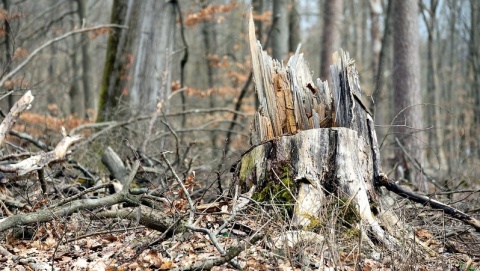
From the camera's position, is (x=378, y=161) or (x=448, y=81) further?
(x=448, y=81)

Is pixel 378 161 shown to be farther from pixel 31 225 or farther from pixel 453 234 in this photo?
pixel 31 225

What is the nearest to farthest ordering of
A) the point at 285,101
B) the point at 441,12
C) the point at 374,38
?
the point at 285,101, the point at 374,38, the point at 441,12

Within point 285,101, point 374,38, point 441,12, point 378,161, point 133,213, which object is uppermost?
point 441,12

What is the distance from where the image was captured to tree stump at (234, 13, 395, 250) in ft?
15.7

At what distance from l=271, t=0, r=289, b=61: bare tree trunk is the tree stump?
27.8ft

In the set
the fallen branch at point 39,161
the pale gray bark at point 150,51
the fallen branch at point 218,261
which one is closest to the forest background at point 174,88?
the pale gray bark at point 150,51

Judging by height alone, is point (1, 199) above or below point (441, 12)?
below

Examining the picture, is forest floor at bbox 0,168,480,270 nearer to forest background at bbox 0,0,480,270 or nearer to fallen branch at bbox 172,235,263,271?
fallen branch at bbox 172,235,263,271

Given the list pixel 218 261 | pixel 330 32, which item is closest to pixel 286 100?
pixel 218 261

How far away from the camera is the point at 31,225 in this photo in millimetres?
4863

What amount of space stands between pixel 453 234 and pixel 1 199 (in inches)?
164

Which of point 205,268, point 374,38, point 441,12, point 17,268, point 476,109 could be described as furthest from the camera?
point 441,12

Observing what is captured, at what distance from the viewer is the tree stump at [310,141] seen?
479cm

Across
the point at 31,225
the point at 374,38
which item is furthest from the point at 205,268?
the point at 374,38
